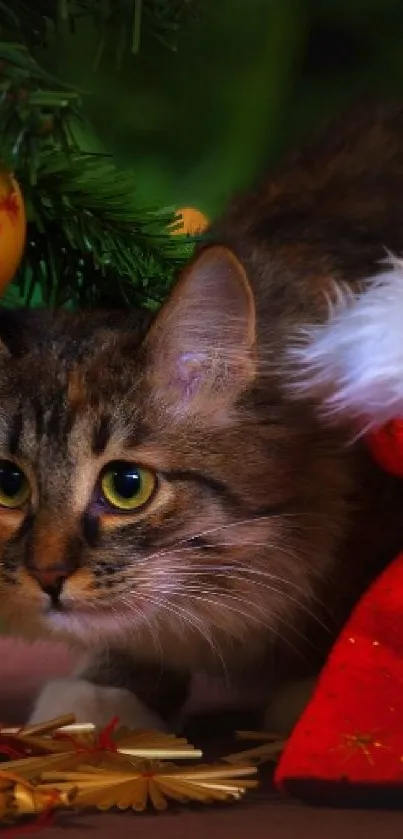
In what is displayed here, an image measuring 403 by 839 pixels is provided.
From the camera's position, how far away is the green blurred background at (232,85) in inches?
57.4

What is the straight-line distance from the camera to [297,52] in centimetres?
150

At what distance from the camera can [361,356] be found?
82cm

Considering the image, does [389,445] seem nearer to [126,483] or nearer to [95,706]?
[126,483]

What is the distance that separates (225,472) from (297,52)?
798 millimetres

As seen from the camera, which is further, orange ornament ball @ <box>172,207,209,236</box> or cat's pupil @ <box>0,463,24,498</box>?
orange ornament ball @ <box>172,207,209,236</box>

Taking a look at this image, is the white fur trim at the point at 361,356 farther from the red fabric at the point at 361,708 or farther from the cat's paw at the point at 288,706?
the cat's paw at the point at 288,706

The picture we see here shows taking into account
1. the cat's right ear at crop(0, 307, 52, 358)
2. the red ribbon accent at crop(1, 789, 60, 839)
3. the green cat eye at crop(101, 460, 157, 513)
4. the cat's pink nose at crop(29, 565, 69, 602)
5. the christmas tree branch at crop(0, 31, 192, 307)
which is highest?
the christmas tree branch at crop(0, 31, 192, 307)

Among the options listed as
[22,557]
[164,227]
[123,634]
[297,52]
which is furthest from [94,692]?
[297,52]

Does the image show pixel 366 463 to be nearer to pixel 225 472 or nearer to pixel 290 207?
pixel 225 472

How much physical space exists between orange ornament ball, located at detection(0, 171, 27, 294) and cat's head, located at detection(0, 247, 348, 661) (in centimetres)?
14

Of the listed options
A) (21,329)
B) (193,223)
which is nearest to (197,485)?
(21,329)

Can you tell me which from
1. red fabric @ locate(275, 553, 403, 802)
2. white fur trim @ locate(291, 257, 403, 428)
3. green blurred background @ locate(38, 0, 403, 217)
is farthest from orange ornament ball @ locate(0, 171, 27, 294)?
green blurred background @ locate(38, 0, 403, 217)

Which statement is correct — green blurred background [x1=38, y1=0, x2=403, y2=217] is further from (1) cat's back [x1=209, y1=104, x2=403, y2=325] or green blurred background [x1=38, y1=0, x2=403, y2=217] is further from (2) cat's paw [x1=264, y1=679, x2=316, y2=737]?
(2) cat's paw [x1=264, y1=679, x2=316, y2=737]

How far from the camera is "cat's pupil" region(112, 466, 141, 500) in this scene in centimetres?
89
